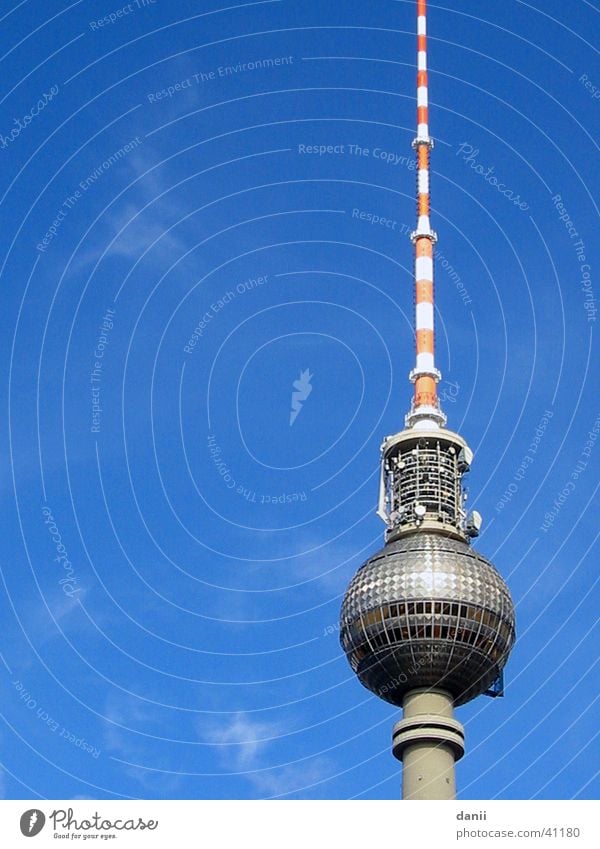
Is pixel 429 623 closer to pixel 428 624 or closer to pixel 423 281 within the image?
pixel 428 624

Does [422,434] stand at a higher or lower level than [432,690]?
higher

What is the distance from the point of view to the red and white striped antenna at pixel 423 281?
14200 centimetres

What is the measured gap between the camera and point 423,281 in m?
144

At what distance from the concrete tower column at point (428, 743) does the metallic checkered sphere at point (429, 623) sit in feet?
5.74

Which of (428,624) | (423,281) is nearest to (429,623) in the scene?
(428,624)

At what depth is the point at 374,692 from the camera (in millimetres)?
130500

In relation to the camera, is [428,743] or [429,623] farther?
[429,623]
